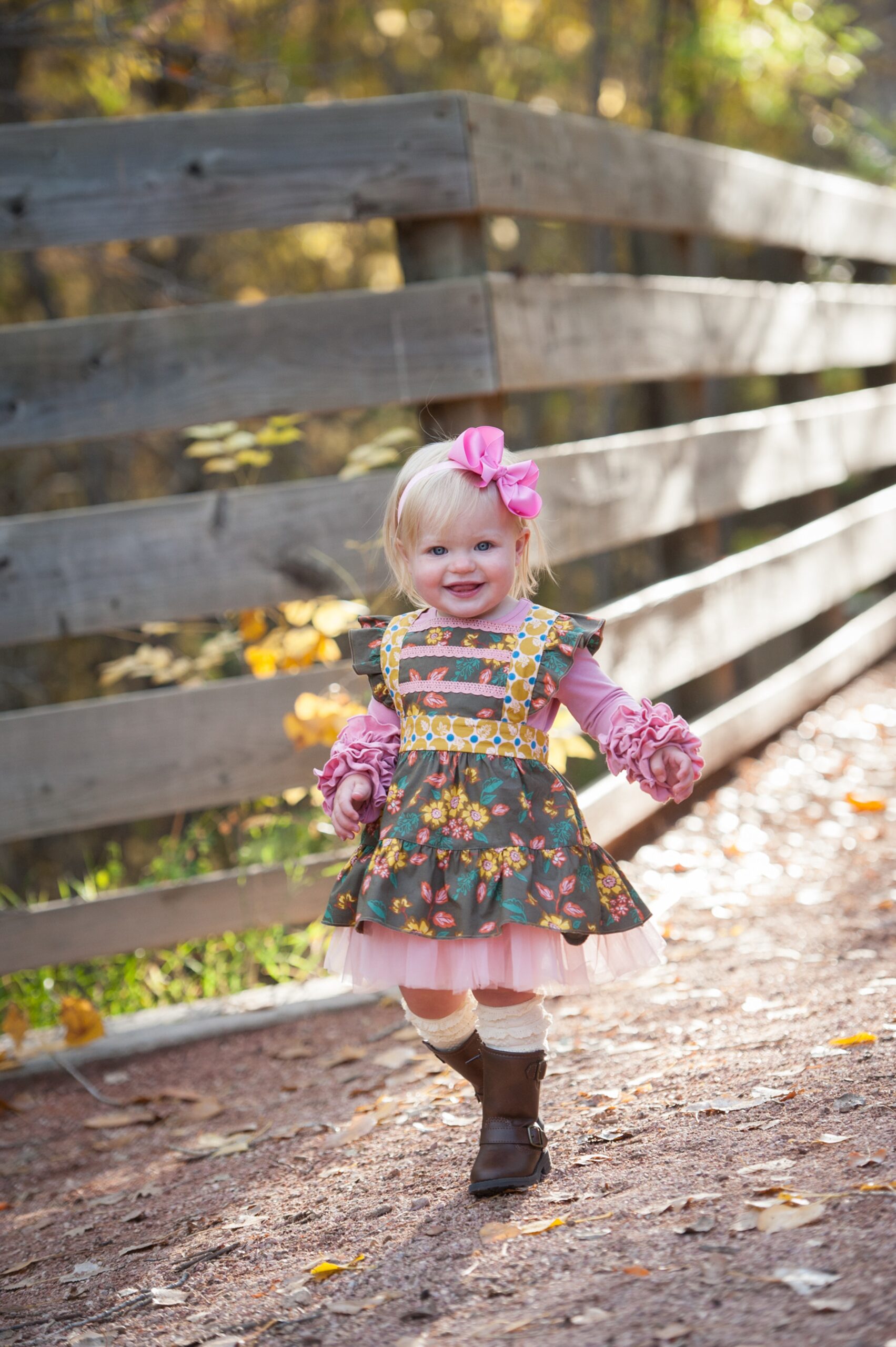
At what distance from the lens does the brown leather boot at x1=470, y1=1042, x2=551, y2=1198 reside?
2182mm

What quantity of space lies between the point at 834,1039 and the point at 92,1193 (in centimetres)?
159

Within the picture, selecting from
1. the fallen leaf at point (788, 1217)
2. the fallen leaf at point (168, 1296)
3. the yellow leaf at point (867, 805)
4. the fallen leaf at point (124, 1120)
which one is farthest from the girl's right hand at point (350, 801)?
the yellow leaf at point (867, 805)

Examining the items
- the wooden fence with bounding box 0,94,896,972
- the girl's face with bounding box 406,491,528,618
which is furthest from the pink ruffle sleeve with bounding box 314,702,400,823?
the wooden fence with bounding box 0,94,896,972

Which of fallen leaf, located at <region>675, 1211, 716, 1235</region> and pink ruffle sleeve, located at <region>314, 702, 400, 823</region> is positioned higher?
pink ruffle sleeve, located at <region>314, 702, 400, 823</region>

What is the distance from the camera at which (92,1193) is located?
8.99ft

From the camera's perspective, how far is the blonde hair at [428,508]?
2.22 m

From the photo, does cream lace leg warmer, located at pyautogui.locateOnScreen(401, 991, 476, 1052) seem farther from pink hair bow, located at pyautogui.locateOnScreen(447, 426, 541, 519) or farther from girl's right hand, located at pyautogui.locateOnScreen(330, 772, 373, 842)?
pink hair bow, located at pyautogui.locateOnScreen(447, 426, 541, 519)

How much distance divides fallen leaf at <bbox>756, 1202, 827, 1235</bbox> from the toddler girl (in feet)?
1.63

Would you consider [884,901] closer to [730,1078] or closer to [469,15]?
[730,1078]

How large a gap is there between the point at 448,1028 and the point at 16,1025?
5.20 ft

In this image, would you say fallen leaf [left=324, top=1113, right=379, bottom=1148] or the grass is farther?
the grass

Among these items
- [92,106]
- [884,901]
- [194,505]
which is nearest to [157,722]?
[194,505]

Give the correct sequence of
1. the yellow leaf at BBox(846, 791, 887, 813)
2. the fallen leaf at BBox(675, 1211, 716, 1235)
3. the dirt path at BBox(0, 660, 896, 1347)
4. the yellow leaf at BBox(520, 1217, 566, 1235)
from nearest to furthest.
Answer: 1. the dirt path at BBox(0, 660, 896, 1347)
2. the fallen leaf at BBox(675, 1211, 716, 1235)
3. the yellow leaf at BBox(520, 1217, 566, 1235)
4. the yellow leaf at BBox(846, 791, 887, 813)

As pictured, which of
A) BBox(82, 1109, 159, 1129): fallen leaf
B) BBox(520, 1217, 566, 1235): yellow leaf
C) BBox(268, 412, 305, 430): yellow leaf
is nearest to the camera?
BBox(520, 1217, 566, 1235): yellow leaf
